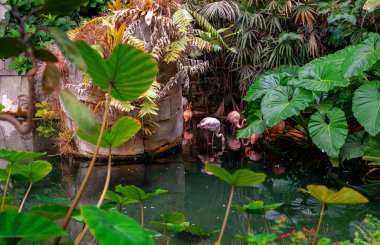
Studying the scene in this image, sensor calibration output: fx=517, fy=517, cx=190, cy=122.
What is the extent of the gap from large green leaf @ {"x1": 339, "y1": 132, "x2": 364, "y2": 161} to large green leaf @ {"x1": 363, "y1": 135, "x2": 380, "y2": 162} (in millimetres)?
87

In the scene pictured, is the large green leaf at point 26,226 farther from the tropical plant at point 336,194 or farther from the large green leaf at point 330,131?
the large green leaf at point 330,131

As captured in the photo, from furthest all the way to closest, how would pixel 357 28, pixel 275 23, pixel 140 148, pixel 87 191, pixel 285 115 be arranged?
pixel 275 23 < pixel 357 28 < pixel 140 148 < pixel 285 115 < pixel 87 191

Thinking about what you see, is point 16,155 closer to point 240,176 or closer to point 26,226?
point 26,226

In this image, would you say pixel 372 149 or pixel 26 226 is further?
pixel 372 149

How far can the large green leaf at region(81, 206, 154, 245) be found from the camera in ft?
3.61

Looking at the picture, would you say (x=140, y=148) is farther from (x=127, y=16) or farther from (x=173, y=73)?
(x=127, y=16)

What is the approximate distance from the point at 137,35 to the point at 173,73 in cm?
61

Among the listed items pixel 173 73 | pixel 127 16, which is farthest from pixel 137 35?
pixel 173 73

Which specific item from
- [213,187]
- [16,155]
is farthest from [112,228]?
[213,187]

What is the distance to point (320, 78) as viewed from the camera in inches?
223

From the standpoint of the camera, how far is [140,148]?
19.1 ft

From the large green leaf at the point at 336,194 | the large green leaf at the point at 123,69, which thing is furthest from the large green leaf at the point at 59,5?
the large green leaf at the point at 336,194

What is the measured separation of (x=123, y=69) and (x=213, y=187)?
366cm

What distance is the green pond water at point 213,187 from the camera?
4.05 meters
